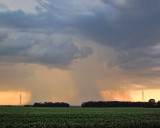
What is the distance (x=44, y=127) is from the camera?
30.8 meters

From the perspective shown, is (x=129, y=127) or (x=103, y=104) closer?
(x=129, y=127)

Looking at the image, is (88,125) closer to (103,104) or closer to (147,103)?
(147,103)

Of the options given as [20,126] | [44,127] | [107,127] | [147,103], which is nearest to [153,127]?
[107,127]

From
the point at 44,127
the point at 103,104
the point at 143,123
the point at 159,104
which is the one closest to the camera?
the point at 44,127

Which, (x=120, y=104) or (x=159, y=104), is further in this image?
(x=120, y=104)

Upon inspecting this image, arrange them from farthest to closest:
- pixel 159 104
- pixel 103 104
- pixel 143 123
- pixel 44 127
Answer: pixel 103 104, pixel 159 104, pixel 143 123, pixel 44 127

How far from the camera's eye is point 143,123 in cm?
3691

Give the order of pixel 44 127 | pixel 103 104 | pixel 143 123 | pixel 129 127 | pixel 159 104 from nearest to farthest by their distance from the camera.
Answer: pixel 44 127, pixel 129 127, pixel 143 123, pixel 159 104, pixel 103 104

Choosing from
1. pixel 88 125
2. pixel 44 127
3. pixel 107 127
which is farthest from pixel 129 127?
pixel 44 127

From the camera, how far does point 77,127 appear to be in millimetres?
31938

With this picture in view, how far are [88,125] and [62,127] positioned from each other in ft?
10.7

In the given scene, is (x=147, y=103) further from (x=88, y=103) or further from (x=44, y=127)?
(x=44, y=127)

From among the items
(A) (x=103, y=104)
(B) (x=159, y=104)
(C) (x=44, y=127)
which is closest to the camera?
(C) (x=44, y=127)

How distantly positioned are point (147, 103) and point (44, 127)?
143510 mm
